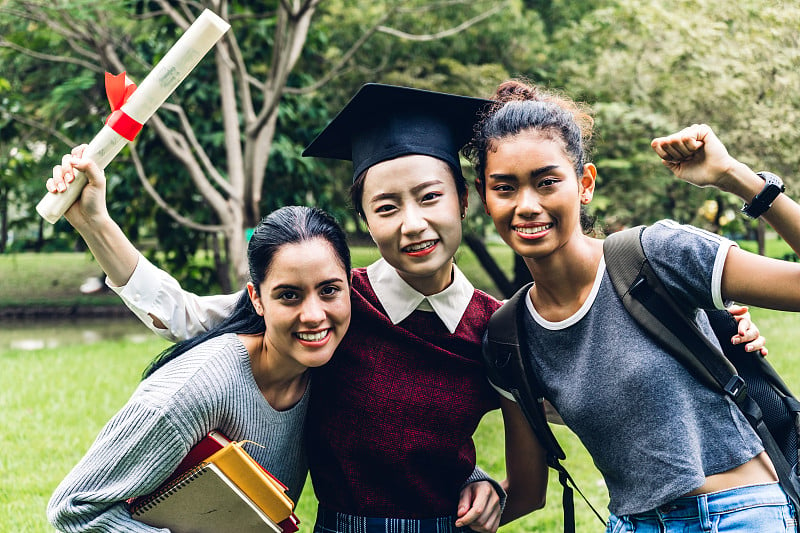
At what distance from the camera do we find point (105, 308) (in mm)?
18609

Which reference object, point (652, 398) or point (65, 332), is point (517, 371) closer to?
point (652, 398)

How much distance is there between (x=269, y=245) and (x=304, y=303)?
0.71 feet

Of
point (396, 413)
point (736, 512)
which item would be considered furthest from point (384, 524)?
point (736, 512)

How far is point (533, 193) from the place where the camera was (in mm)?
2416

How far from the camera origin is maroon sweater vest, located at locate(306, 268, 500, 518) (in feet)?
8.64

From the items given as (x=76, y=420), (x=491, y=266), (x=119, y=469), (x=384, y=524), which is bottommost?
(x=491, y=266)

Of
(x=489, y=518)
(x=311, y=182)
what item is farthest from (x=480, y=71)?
(x=489, y=518)

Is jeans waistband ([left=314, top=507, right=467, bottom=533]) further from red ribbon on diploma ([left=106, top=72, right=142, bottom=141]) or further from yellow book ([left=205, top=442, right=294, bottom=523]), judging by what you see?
red ribbon on diploma ([left=106, top=72, right=142, bottom=141])

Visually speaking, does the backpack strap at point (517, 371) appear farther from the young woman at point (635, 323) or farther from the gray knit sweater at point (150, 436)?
the gray knit sweater at point (150, 436)

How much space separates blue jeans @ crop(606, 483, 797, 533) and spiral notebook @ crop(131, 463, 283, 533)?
3.73 ft

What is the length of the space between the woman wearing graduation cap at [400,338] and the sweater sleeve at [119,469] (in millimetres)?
535

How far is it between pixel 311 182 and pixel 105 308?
1073 centimetres

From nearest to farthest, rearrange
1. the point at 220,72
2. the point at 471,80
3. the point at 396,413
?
the point at 396,413 < the point at 220,72 < the point at 471,80

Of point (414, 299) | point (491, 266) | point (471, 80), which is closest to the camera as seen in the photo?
point (414, 299)
